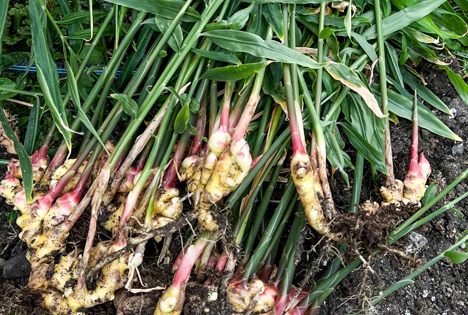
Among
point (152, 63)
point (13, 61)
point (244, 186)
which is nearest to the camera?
point (244, 186)

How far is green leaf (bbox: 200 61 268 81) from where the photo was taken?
1.12 metres

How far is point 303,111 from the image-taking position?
1245 mm

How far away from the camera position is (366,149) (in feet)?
4.19

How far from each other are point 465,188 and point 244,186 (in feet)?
2.88

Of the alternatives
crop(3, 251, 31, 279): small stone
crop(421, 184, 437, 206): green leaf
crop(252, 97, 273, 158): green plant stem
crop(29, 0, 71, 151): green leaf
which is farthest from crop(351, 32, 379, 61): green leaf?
crop(3, 251, 31, 279): small stone

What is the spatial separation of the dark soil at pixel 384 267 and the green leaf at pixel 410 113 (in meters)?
0.08

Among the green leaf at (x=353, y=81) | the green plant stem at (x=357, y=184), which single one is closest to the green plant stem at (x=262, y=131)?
the green leaf at (x=353, y=81)

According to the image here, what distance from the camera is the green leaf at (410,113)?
1.37 metres

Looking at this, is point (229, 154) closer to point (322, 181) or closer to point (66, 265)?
point (322, 181)

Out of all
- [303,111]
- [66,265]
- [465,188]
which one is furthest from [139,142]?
[465,188]

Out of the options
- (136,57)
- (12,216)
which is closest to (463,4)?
(136,57)

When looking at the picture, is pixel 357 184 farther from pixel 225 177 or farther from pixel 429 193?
pixel 225 177

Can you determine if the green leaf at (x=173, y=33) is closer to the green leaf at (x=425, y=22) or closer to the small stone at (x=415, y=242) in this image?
the green leaf at (x=425, y=22)

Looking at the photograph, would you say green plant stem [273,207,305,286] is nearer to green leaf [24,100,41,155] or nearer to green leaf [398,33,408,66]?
green leaf [398,33,408,66]
